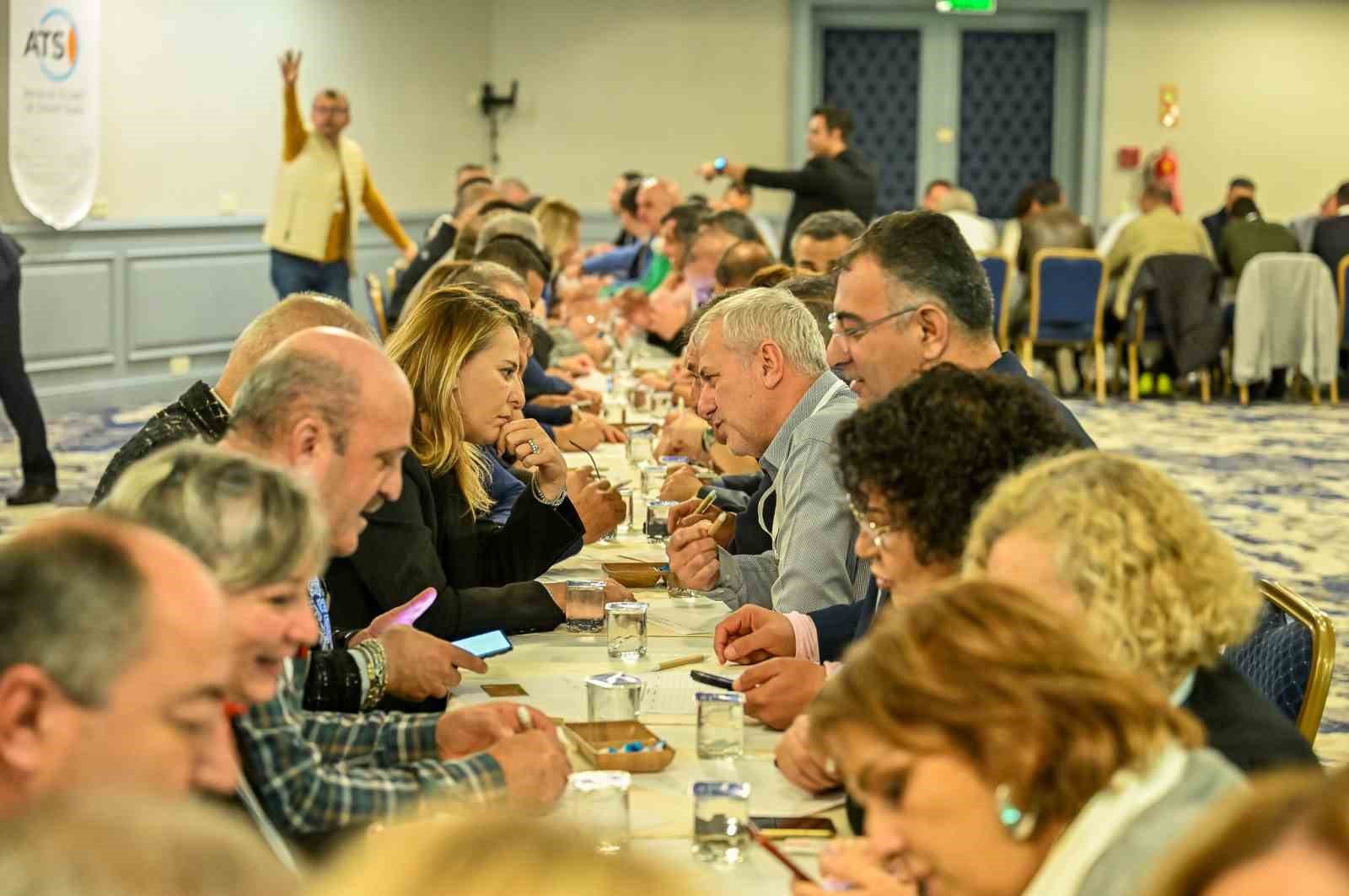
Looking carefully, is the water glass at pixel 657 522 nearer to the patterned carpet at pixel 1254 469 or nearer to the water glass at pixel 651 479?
the water glass at pixel 651 479

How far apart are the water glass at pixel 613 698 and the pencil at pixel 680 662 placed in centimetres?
35

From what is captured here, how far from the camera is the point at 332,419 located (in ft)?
7.79

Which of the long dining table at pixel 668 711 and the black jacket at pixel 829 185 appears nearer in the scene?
the long dining table at pixel 668 711

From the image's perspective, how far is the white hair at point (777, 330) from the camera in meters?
3.65

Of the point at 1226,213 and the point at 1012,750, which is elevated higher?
the point at 1226,213

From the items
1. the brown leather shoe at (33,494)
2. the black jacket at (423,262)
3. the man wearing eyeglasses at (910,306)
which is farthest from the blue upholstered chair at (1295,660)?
the black jacket at (423,262)

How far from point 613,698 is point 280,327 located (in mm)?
984

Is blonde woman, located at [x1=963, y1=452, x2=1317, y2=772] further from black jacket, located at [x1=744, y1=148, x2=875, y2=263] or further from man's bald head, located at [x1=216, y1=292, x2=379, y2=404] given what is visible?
black jacket, located at [x1=744, y1=148, x2=875, y2=263]

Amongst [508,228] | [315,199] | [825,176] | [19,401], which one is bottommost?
[19,401]

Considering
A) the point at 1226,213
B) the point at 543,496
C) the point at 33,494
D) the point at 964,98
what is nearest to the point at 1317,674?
the point at 543,496

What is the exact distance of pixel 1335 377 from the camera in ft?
39.1

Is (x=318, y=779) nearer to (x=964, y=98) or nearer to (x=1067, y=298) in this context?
(x=1067, y=298)

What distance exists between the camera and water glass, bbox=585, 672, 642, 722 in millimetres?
2488

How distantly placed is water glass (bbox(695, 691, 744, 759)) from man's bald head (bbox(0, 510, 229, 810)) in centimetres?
105
